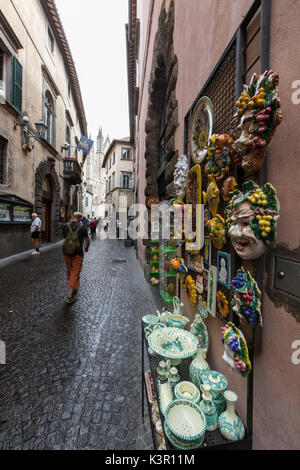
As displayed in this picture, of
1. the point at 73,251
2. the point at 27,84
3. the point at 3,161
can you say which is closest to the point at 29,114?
the point at 27,84

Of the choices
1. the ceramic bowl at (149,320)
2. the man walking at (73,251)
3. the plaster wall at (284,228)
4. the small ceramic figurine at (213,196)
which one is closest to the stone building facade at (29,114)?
the man walking at (73,251)

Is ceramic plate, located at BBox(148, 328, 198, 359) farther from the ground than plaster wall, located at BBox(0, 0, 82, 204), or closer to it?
closer to it

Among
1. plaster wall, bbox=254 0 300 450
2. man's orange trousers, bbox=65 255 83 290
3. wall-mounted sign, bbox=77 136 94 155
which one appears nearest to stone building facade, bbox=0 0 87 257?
wall-mounted sign, bbox=77 136 94 155

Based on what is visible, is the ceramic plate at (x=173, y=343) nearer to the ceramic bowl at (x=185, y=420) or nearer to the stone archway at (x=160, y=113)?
the ceramic bowl at (x=185, y=420)

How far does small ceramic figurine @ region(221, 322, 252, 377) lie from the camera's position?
94cm

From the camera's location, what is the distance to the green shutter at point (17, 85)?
7422mm

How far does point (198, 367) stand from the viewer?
139 centimetres

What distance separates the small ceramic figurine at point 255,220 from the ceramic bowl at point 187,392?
3.16 ft

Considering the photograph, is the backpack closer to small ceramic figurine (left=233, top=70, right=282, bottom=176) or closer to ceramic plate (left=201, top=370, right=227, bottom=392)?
ceramic plate (left=201, top=370, right=227, bottom=392)

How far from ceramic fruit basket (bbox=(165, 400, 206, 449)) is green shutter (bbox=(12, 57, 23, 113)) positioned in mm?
10082

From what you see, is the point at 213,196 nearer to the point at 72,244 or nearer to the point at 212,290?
the point at 212,290

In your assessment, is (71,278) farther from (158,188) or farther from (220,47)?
(220,47)

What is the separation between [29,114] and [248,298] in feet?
36.8
